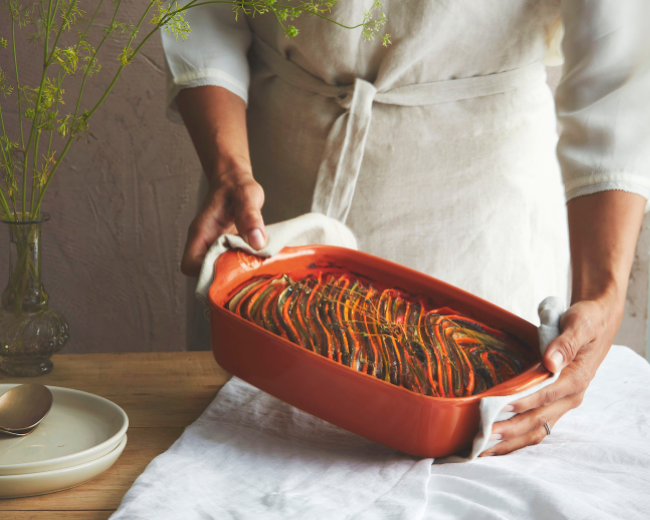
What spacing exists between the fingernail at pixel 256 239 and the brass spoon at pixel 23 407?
25 centimetres

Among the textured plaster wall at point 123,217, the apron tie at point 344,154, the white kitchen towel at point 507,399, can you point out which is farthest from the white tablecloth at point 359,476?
the textured plaster wall at point 123,217

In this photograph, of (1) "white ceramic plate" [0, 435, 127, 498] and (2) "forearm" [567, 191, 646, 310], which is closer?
(1) "white ceramic plate" [0, 435, 127, 498]

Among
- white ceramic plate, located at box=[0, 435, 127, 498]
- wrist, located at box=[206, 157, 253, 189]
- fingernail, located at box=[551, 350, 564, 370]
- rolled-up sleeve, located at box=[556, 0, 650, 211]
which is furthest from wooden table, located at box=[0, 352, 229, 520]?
rolled-up sleeve, located at box=[556, 0, 650, 211]

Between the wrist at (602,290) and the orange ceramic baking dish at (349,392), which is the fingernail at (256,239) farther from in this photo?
the wrist at (602,290)

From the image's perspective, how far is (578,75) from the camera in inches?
29.4

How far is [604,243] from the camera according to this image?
64 cm

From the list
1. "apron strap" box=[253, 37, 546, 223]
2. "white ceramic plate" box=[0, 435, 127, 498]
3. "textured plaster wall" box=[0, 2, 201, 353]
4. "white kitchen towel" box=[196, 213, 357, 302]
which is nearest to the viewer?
"white ceramic plate" box=[0, 435, 127, 498]

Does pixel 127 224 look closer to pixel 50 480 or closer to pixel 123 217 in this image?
pixel 123 217

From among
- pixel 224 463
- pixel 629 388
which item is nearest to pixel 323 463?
pixel 224 463

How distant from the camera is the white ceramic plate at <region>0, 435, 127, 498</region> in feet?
1.31

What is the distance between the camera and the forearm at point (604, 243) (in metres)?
0.62

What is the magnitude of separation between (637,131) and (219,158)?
52cm

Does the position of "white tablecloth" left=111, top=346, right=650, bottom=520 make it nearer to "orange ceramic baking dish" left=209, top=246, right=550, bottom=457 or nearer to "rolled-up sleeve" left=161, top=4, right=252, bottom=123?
"orange ceramic baking dish" left=209, top=246, right=550, bottom=457

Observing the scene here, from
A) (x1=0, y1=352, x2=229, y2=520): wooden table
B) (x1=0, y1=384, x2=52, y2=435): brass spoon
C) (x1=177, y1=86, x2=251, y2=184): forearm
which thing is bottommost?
(x1=0, y1=352, x2=229, y2=520): wooden table
